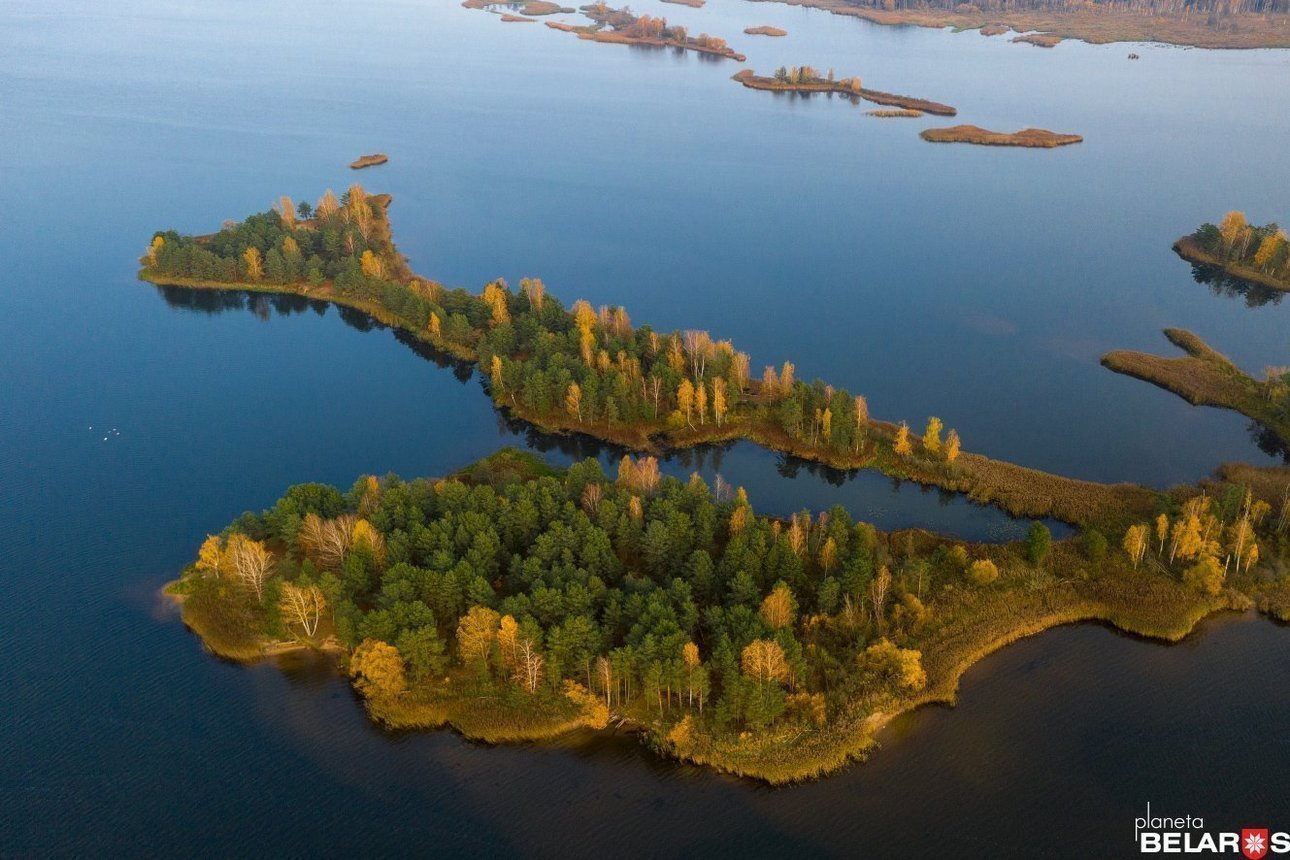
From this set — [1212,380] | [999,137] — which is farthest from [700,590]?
[999,137]

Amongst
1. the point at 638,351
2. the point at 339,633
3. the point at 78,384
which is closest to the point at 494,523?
the point at 339,633

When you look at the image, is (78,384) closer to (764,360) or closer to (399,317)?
(399,317)

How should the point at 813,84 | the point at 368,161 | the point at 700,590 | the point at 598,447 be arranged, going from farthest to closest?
1. the point at 813,84
2. the point at 368,161
3. the point at 598,447
4. the point at 700,590

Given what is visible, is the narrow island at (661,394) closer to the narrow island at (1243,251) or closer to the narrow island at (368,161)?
the narrow island at (368,161)

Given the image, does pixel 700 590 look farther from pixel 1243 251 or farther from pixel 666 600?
pixel 1243 251

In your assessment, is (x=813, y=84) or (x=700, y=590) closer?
(x=700, y=590)

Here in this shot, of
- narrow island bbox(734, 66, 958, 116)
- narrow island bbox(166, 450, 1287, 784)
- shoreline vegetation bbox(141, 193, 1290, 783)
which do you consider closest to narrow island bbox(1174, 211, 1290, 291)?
shoreline vegetation bbox(141, 193, 1290, 783)
